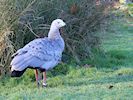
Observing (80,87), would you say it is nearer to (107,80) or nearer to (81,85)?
(81,85)

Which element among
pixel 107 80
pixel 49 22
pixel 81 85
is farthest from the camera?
pixel 49 22

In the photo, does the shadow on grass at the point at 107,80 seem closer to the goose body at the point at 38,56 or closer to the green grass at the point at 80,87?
the green grass at the point at 80,87

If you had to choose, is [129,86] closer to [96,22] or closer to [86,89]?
[86,89]

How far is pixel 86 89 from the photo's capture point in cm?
854

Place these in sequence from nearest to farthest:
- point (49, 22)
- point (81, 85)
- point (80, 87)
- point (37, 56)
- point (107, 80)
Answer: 1. point (80, 87)
2. point (37, 56)
3. point (81, 85)
4. point (107, 80)
5. point (49, 22)

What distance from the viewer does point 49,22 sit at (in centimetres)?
1148

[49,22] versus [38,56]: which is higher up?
[49,22]

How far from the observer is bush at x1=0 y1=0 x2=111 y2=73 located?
10.4 metres

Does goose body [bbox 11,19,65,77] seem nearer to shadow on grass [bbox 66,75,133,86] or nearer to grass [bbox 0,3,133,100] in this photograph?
grass [bbox 0,3,133,100]

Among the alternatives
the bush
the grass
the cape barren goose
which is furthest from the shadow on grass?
the bush

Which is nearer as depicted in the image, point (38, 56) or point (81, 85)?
point (38, 56)

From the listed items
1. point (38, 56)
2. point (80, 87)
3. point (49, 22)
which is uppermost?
point (49, 22)

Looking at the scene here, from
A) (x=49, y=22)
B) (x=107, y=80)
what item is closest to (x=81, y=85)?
(x=107, y=80)

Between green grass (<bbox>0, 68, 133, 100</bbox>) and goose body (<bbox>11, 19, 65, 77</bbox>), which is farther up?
goose body (<bbox>11, 19, 65, 77</bbox>)
